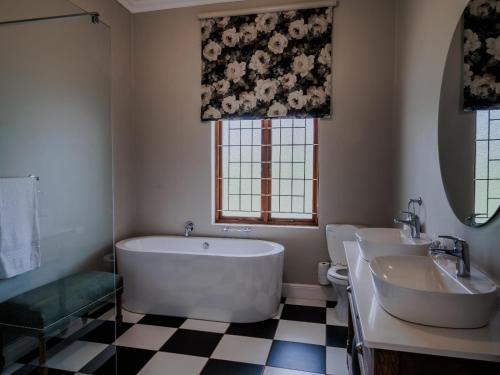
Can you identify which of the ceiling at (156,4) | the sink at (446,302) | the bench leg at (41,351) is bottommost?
the bench leg at (41,351)

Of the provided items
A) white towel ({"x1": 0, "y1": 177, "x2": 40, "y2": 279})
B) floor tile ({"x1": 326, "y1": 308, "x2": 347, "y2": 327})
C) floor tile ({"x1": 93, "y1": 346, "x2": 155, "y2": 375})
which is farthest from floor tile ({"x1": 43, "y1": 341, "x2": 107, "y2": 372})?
floor tile ({"x1": 326, "y1": 308, "x2": 347, "y2": 327})

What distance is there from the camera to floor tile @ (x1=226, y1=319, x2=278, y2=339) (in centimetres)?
252

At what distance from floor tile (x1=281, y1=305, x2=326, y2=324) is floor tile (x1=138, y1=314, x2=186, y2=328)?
885 mm

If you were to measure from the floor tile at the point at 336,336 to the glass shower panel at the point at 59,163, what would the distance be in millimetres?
1718

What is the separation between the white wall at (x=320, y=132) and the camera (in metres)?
3.04

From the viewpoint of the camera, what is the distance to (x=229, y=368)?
6.83 feet

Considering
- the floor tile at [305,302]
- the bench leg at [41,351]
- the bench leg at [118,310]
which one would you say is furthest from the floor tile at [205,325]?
the bench leg at [41,351]

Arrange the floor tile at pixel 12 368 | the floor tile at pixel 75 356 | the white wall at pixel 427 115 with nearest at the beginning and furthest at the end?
1. the white wall at pixel 427 115
2. the floor tile at pixel 12 368
3. the floor tile at pixel 75 356

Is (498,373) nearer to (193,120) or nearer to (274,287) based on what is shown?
(274,287)

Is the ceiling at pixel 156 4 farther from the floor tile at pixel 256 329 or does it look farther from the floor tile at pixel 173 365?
the floor tile at pixel 173 365

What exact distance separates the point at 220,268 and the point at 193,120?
5.26 ft

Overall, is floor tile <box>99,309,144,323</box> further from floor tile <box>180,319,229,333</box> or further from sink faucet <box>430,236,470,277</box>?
sink faucet <box>430,236,470,277</box>

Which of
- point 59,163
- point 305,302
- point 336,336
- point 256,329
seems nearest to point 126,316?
point 256,329

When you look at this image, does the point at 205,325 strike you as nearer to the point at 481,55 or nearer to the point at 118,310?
the point at 118,310
